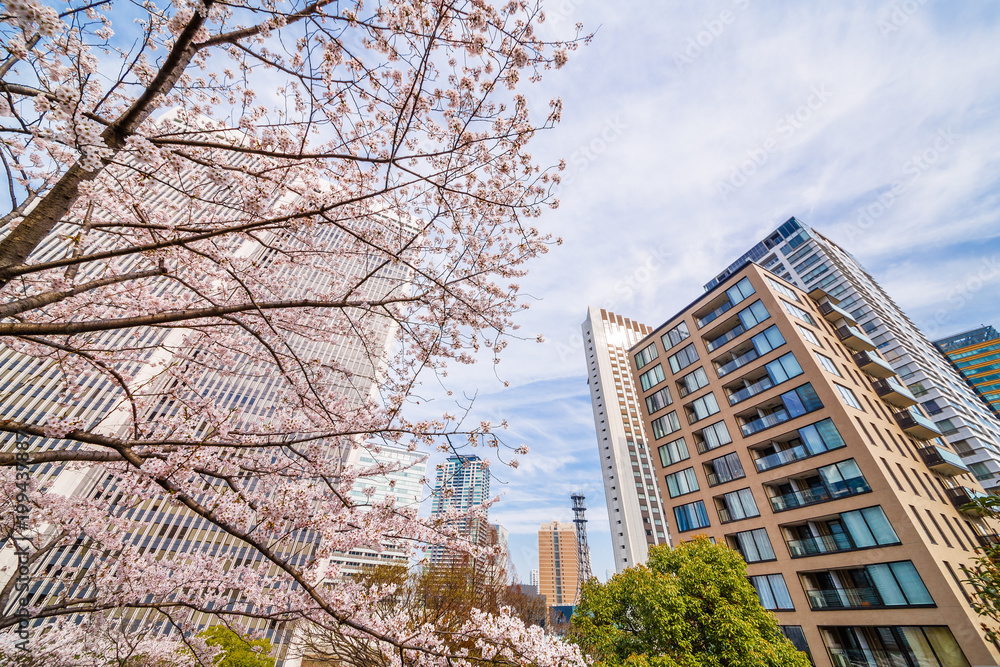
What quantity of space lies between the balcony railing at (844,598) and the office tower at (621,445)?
35.6 m

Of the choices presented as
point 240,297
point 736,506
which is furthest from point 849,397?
point 240,297

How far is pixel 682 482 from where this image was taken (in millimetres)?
23984

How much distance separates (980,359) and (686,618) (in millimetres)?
83335

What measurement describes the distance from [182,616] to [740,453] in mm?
24820

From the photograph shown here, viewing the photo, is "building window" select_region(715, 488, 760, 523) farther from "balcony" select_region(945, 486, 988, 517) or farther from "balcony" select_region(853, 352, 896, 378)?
"balcony" select_region(853, 352, 896, 378)

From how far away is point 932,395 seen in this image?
117 ft

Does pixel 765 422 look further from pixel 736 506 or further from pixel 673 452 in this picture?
pixel 673 452

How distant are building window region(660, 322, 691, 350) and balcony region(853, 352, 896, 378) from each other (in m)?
10.0

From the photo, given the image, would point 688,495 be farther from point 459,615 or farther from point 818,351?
point 459,615

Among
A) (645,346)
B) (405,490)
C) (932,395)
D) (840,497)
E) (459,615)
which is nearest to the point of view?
(459,615)

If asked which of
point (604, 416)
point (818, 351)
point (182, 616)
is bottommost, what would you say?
point (182, 616)

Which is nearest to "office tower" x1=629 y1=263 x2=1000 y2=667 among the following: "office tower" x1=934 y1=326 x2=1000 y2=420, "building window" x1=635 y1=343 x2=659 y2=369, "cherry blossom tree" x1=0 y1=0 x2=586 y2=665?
"building window" x1=635 y1=343 x2=659 y2=369

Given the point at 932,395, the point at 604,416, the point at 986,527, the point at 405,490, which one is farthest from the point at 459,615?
the point at 405,490

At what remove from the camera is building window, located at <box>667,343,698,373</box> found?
2645 centimetres
